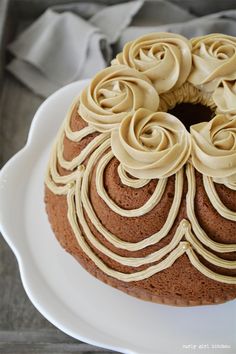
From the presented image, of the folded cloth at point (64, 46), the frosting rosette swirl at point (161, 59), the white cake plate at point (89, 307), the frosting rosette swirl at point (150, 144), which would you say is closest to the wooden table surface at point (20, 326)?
the white cake plate at point (89, 307)

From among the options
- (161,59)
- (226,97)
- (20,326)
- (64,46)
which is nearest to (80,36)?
(64,46)

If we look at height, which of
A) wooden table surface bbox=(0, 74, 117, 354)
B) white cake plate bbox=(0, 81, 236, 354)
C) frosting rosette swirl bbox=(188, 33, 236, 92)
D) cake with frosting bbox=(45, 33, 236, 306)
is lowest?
wooden table surface bbox=(0, 74, 117, 354)

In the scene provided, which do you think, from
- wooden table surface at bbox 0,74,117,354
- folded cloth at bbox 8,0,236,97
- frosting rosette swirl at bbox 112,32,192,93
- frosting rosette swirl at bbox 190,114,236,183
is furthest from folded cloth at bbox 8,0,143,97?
frosting rosette swirl at bbox 190,114,236,183

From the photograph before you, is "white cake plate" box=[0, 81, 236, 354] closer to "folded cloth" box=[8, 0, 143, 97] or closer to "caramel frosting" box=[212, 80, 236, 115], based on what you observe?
"caramel frosting" box=[212, 80, 236, 115]

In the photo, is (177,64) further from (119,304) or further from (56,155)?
(119,304)

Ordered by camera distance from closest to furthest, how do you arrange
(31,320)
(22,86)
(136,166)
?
(136,166) < (31,320) < (22,86)

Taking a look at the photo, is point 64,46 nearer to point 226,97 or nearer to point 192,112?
point 192,112

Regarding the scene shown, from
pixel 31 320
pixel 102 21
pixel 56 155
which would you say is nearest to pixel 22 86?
pixel 102 21

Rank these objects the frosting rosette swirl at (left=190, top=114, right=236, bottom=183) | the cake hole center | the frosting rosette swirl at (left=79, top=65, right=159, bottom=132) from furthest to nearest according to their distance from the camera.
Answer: the cake hole center
the frosting rosette swirl at (left=79, top=65, right=159, bottom=132)
the frosting rosette swirl at (left=190, top=114, right=236, bottom=183)
